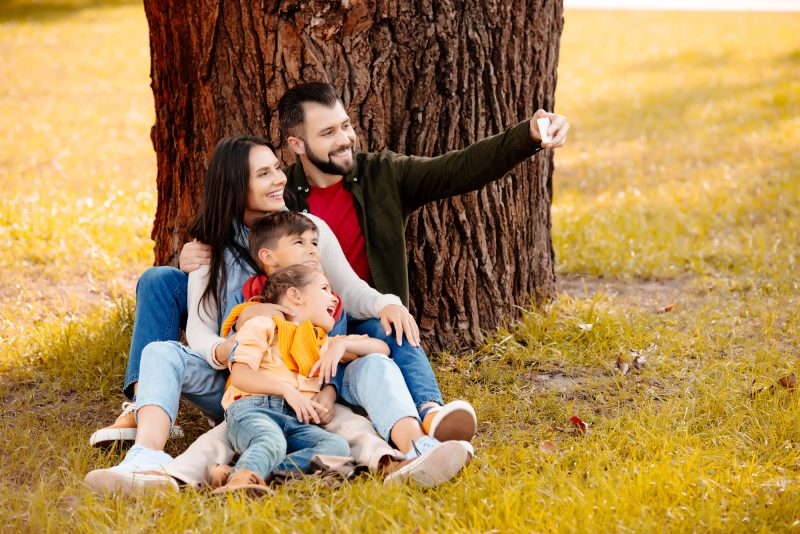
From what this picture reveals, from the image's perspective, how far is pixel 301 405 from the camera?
340 centimetres

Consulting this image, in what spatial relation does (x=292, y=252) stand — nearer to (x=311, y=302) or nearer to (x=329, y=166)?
Result: (x=311, y=302)

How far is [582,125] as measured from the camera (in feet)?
37.5

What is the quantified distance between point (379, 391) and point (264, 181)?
1092 millimetres

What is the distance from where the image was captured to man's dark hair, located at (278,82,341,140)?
4004 millimetres

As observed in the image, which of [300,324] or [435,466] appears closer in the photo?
[435,466]

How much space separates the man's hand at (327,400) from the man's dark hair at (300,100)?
1211 millimetres

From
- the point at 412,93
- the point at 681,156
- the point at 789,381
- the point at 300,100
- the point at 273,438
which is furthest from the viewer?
the point at 681,156

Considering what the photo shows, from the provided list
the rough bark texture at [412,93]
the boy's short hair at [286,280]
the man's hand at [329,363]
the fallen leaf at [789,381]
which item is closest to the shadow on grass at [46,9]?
the rough bark texture at [412,93]

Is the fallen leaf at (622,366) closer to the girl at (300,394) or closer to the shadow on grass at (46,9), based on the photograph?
the girl at (300,394)

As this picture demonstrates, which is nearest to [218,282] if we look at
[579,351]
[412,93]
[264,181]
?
[264,181]

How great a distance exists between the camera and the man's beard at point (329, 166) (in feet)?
13.2

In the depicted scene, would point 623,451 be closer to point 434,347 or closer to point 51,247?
point 434,347

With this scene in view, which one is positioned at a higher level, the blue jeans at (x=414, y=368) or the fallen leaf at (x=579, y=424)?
the blue jeans at (x=414, y=368)

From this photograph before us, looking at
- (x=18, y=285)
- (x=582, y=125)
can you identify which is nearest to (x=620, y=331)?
(x=18, y=285)
